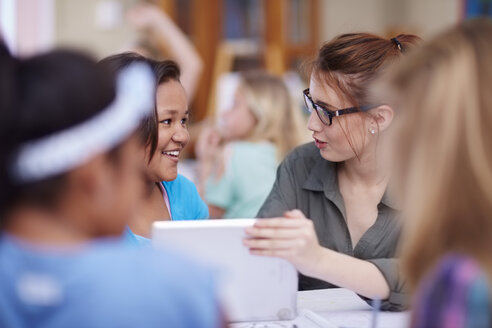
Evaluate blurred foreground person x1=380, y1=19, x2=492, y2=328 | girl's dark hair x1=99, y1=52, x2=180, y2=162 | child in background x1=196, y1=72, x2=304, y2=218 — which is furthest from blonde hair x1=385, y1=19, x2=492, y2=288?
child in background x1=196, y1=72, x2=304, y2=218

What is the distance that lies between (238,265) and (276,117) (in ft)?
5.88

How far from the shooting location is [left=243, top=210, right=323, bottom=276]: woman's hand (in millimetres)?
1200

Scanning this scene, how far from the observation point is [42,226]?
0.71m

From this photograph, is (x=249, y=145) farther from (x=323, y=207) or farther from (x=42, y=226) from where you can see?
(x=42, y=226)

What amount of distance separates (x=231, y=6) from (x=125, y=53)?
3649 millimetres

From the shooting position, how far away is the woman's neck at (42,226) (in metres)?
0.71

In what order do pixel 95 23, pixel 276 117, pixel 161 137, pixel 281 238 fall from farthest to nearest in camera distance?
1. pixel 95 23
2. pixel 276 117
3. pixel 161 137
4. pixel 281 238

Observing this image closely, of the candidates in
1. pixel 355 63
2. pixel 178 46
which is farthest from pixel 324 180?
pixel 178 46

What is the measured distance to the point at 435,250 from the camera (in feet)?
2.66

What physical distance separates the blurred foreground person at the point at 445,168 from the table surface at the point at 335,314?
1.48ft

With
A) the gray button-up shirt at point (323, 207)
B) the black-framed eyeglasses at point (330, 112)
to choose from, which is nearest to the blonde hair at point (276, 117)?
the gray button-up shirt at point (323, 207)

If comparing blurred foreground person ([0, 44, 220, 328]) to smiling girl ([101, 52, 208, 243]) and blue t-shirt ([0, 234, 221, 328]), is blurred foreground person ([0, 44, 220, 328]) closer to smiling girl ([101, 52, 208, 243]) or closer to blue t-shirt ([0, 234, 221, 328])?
blue t-shirt ([0, 234, 221, 328])

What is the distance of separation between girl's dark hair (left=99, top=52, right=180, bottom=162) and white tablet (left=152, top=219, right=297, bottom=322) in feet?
1.14

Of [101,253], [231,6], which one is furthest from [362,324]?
[231,6]
